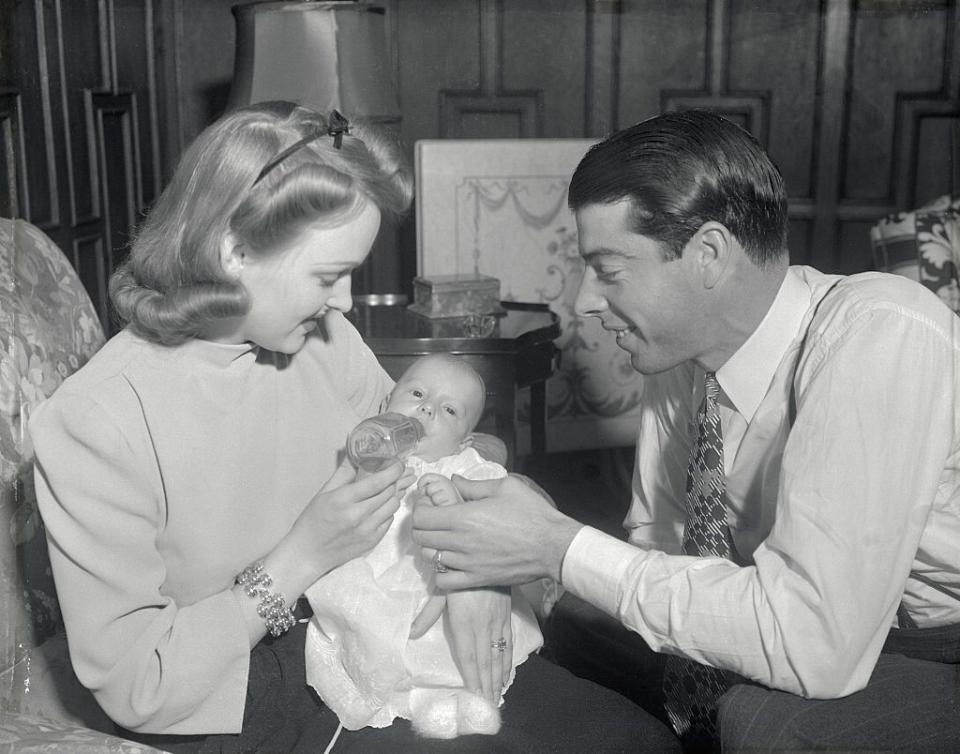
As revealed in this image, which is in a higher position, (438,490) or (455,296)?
(455,296)

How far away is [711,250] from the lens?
48.1 inches

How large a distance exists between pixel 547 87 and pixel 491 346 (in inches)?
21.9

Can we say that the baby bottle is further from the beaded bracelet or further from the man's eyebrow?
the man's eyebrow

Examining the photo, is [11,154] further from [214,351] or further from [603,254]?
[603,254]

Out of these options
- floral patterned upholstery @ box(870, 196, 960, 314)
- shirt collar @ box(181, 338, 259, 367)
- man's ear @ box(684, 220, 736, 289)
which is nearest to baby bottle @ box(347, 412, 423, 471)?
shirt collar @ box(181, 338, 259, 367)

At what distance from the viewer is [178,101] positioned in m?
1.60

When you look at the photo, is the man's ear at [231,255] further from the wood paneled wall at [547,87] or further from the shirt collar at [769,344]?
the shirt collar at [769,344]

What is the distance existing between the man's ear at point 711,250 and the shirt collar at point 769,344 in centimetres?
10

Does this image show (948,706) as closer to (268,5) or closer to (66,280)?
(66,280)

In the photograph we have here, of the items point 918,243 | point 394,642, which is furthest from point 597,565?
point 918,243

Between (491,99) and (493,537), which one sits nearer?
(493,537)

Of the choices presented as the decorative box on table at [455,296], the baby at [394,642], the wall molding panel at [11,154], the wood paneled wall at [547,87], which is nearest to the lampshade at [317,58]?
the wood paneled wall at [547,87]

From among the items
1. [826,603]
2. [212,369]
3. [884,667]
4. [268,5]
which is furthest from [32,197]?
[884,667]

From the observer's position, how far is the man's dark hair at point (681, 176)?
1.17m
